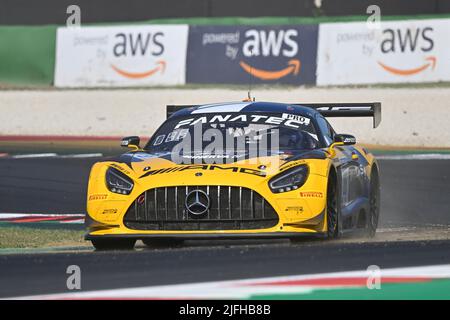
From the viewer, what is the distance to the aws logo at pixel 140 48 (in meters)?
27.7

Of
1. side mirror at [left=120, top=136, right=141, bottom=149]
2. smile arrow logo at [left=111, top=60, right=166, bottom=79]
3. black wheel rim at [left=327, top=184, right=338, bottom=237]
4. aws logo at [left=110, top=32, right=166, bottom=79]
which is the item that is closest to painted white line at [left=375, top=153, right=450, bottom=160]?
side mirror at [left=120, top=136, right=141, bottom=149]

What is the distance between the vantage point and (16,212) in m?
13.6

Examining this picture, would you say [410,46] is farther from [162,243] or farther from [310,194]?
[310,194]

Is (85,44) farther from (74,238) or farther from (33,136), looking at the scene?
(74,238)

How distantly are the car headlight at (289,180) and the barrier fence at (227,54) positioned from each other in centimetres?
1664

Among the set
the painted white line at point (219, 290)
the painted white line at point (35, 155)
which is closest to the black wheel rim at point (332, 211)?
the painted white line at point (219, 290)

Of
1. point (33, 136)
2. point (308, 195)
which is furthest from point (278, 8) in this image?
point (308, 195)

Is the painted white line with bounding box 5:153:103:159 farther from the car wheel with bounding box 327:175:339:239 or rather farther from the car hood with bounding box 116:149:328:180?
the car wheel with bounding box 327:175:339:239

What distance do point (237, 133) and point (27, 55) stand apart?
19519mm

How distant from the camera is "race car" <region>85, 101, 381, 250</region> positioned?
30.6 ft

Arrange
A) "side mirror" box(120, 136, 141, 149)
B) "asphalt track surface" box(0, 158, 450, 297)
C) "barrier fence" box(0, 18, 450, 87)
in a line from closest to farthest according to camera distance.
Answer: "asphalt track surface" box(0, 158, 450, 297) < "side mirror" box(120, 136, 141, 149) < "barrier fence" box(0, 18, 450, 87)

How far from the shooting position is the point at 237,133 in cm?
1048
